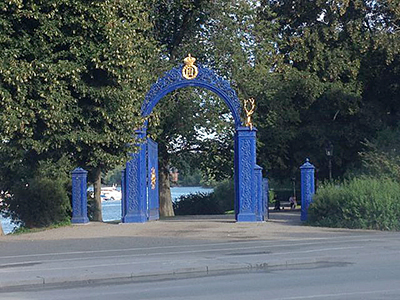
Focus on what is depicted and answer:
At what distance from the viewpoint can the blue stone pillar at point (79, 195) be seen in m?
28.4

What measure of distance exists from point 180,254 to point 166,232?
689 cm

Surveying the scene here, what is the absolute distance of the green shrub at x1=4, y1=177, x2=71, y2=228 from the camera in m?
30.2

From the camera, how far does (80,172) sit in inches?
1114

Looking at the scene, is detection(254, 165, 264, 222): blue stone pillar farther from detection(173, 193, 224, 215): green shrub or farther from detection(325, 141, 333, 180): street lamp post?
detection(173, 193, 224, 215): green shrub

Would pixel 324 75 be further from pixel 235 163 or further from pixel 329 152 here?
Result: pixel 235 163

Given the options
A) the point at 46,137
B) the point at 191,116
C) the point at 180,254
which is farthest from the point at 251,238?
the point at 191,116

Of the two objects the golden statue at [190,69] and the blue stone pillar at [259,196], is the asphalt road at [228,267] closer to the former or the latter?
the blue stone pillar at [259,196]

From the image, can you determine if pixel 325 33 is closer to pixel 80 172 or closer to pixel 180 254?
pixel 80 172

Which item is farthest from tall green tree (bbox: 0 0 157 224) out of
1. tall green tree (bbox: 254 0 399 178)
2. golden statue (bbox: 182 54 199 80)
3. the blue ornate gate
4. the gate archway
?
tall green tree (bbox: 254 0 399 178)

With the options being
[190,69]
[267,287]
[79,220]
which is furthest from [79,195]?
[267,287]

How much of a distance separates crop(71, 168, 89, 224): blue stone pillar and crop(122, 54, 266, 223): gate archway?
1508 mm

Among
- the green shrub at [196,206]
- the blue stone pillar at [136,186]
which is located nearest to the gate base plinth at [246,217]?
the blue stone pillar at [136,186]

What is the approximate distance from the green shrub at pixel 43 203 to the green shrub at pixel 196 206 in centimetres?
1422

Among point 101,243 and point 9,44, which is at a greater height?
point 9,44
